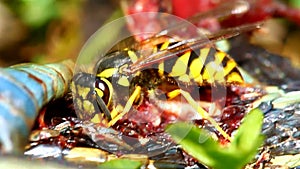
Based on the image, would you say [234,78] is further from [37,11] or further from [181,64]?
[37,11]

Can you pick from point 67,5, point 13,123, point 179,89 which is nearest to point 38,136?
point 13,123

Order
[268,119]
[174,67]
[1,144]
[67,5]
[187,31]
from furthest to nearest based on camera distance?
[67,5] < [187,31] < [174,67] < [268,119] < [1,144]

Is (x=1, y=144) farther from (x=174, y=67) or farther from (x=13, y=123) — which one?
(x=174, y=67)

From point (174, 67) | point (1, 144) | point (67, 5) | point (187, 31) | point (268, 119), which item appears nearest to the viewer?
point (1, 144)

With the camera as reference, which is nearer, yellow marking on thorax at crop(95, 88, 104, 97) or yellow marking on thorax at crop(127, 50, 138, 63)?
yellow marking on thorax at crop(95, 88, 104, 97)

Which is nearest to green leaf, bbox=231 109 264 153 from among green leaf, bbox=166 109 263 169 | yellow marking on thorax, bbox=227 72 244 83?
green leaf, bbox=166 109 263 169

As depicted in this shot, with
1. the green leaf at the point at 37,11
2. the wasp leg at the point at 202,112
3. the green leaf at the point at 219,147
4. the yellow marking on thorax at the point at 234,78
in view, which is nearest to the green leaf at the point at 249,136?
the green leaf at the point at 219,147

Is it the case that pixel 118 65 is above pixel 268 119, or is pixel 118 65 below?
above

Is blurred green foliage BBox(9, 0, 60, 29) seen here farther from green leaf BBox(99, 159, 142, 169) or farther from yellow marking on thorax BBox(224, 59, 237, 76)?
green leaf BBox(99, 159, 142, 169)
